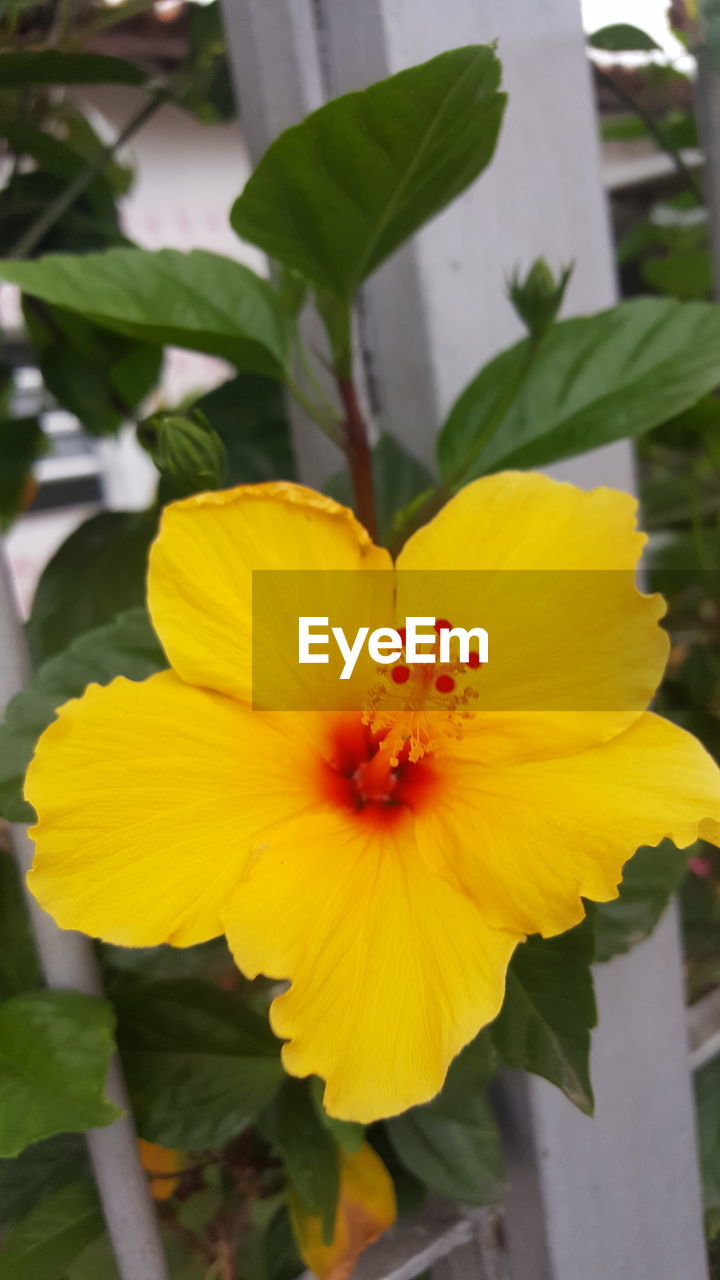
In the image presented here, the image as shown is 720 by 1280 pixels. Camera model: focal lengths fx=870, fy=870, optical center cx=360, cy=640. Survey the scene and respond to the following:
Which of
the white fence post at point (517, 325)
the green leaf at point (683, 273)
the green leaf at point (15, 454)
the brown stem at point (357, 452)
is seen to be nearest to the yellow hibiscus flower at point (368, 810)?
the brown stem at point (357, 452)

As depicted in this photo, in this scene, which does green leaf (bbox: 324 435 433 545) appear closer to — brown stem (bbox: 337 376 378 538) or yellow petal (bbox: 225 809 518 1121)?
brown stem (bbox: 337 376 378 538)

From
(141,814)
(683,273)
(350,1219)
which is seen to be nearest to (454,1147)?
(350,1219)

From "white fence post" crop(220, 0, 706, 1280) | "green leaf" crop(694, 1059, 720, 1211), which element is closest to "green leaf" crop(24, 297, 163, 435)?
"white fence post" crop(220, 0, 706, 1280)

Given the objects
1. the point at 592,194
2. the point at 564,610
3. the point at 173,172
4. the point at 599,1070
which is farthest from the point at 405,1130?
the point at 173,172

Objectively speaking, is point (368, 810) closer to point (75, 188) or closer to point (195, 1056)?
point (195, 1056)

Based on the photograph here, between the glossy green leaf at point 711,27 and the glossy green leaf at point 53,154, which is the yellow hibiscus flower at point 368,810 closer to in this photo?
the glossy green leaf at point 711,27

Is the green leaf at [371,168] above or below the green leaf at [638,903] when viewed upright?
above

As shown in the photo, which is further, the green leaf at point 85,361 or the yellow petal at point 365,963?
the green leaf at point 85,361
